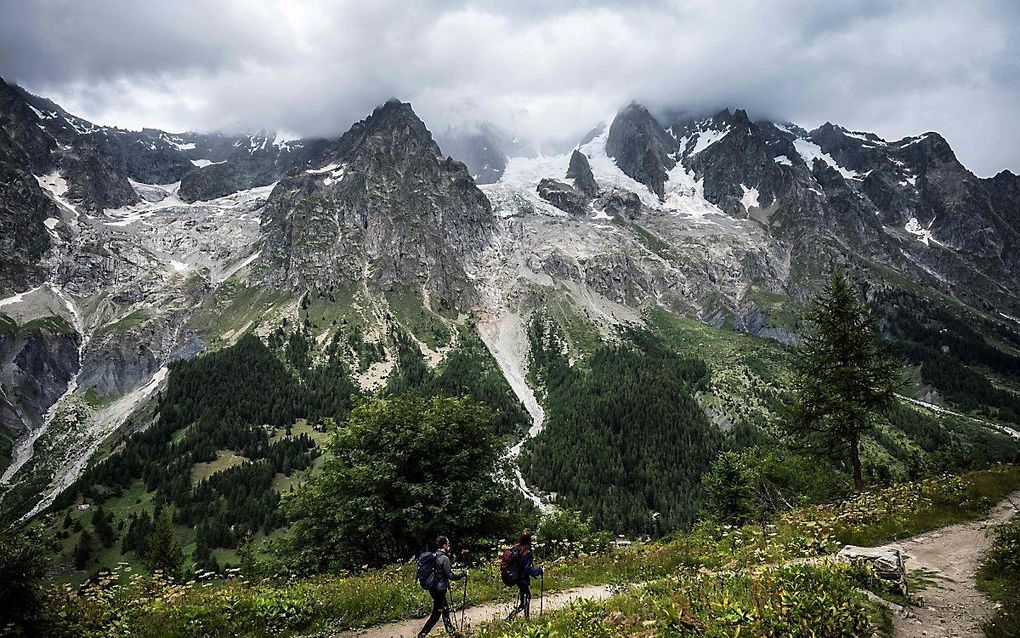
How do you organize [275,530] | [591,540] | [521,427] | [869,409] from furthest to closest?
1. [521,427]
2. [275,530]
3. [869,409]
4. [591,540]

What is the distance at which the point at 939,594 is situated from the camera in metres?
11.0

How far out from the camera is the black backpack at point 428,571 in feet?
37.8

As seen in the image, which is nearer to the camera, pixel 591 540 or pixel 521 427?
pixel 591 540

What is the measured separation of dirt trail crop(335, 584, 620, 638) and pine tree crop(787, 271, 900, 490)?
1624 centimetres

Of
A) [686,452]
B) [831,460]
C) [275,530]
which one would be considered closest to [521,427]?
[686,452]

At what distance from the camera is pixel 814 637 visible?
23.3 feet

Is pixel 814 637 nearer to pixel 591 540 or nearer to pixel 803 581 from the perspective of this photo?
pixel 803 581

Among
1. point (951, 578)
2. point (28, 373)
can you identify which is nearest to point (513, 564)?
point (951, 578)

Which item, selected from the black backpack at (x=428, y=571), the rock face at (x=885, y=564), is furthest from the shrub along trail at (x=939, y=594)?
the black backpack at (x=428, y=571)

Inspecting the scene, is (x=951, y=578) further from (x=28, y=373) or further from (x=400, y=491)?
(x=28, y=373)

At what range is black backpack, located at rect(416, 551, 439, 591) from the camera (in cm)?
1152

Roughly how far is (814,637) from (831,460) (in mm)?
22834

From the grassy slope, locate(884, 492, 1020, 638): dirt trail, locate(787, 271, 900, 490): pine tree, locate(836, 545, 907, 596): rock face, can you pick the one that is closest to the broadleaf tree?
the grassy slope

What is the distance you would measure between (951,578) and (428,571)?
13.0 meters
